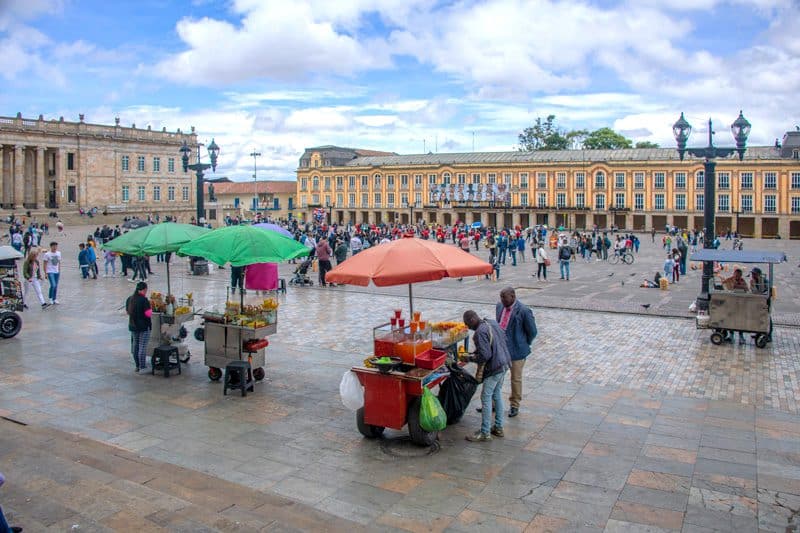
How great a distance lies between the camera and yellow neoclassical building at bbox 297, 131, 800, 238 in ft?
223

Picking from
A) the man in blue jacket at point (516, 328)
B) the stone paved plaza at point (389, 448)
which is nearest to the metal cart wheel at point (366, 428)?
the stone paved plaza at point (389, 448)

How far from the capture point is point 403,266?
317 inches

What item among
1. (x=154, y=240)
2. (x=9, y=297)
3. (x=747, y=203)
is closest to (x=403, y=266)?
(x=154, y=240)

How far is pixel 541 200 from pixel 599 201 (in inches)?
265

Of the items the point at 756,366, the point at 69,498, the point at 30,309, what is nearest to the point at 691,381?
the point at 756,366

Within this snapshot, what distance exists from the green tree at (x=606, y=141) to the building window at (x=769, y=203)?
25115 millimetres

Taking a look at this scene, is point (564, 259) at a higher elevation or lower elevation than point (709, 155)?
lower

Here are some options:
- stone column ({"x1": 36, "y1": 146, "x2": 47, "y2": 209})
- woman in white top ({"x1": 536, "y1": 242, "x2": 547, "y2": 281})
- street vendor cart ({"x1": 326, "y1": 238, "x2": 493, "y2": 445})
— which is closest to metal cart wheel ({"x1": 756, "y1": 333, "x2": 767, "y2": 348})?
street vendor cart ({"x1": 326, "y1": 238, "x2": 493, "y2": 445})

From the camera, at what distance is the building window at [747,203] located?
223 feet

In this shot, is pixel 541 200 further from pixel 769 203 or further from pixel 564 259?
pixel 564 259

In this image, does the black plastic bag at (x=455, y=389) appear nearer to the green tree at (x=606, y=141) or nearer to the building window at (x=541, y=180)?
the building window at (x=541, y=180)

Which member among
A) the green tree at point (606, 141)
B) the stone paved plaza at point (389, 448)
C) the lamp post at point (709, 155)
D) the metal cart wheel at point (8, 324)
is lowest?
the stone paved plaza at point (389, 448)

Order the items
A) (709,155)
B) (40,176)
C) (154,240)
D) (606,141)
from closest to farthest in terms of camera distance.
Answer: (154,240) < (709,155) < (40,176) < (606,141)

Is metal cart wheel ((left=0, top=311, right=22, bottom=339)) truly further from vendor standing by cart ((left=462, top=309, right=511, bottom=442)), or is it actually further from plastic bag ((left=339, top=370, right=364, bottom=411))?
vendor standing by cart ((left=462, top=309, right=511, bottom=442))
